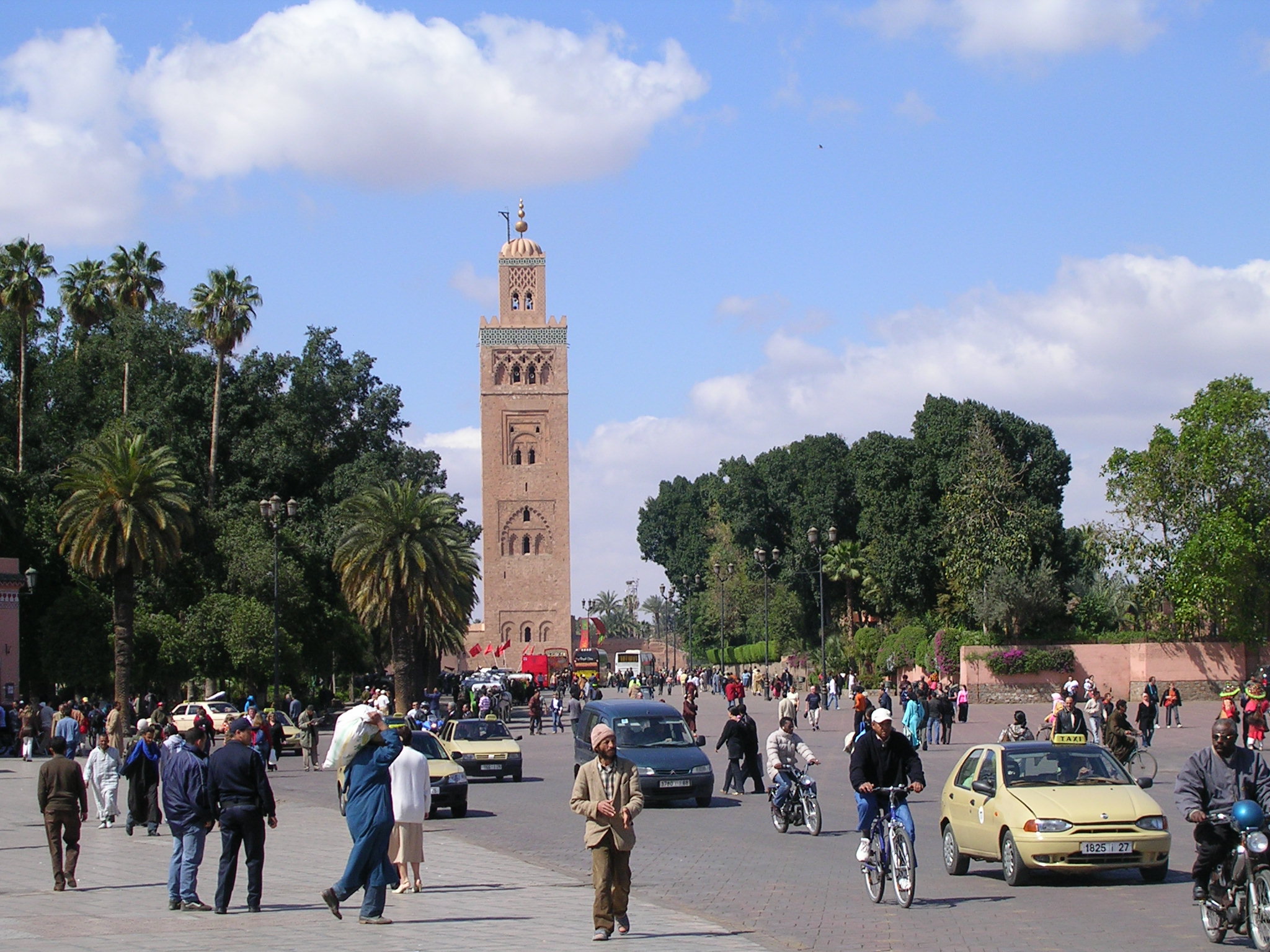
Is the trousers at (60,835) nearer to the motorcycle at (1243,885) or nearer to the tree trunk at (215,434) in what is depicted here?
the motorcycle at (1243,885)

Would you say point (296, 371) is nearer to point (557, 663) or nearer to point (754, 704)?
point (754, 704)

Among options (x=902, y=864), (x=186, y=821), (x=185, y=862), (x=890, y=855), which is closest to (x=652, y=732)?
(x=890, y=855)

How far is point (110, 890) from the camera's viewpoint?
13195 mm

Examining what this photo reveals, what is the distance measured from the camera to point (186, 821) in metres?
11.5

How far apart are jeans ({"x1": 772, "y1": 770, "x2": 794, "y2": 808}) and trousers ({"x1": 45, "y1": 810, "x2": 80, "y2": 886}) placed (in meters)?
8.11

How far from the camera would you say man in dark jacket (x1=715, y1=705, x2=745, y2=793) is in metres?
22.0

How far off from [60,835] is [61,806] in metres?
0.29

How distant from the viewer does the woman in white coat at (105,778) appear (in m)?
19.5

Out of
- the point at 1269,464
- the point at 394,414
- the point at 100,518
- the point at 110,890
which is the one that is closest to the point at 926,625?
the point at 1269,464

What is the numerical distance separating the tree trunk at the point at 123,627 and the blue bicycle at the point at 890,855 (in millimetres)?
34236

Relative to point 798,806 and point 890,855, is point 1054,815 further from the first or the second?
point 798,806

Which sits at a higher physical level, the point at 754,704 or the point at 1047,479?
the point at 1047,479

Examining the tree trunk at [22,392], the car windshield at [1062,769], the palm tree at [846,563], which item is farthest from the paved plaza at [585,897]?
the palm tree at [846,563]

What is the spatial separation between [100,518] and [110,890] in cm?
2990
